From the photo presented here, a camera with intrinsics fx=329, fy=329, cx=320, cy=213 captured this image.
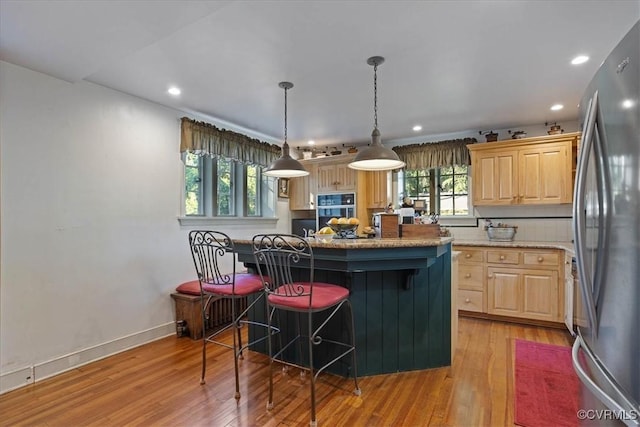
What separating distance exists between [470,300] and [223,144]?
3.74 meters

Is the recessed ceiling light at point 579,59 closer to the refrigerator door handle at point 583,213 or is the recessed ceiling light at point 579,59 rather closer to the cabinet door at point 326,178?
the refrigerator door handle at point 583,213

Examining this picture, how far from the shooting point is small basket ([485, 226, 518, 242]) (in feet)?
14.5

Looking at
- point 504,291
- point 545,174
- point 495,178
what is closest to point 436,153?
point 495,178

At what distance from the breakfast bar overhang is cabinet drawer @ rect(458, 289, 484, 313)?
1645 millimetres

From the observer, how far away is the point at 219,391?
2379mm

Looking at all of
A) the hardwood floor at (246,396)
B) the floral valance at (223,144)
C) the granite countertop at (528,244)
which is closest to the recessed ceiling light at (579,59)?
the granite countertop at (528,244)

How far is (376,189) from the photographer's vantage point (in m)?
5.22

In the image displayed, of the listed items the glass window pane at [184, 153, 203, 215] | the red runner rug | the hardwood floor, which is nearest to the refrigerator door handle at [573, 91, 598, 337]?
the red runner rug

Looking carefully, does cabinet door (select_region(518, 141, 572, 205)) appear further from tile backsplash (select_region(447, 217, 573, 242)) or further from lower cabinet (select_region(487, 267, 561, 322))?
lower cabinet (select_region(487, 267, 561, 322))

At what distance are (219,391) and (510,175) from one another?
13.6 ft

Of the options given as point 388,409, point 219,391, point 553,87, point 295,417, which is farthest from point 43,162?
point 553,87

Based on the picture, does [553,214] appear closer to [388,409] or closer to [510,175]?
[510,175]

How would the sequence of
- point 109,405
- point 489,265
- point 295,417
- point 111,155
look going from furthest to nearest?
point 489,265 → point 111,155 → point 109,405 → point 295,417

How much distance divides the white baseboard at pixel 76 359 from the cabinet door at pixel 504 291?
12.4 feet
